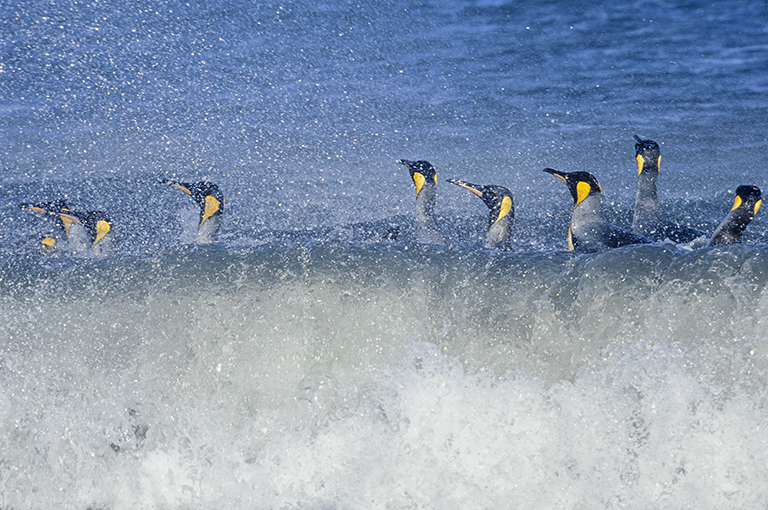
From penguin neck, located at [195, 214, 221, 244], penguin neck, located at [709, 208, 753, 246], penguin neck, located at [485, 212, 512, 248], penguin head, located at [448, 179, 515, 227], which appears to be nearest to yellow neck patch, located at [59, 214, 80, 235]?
penguin neck, located at [195, 214, 221, 244]

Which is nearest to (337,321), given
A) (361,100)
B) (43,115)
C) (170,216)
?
(170,216)

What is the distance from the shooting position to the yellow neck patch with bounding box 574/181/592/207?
439 cm

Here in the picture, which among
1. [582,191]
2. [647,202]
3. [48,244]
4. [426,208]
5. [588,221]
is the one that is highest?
[582,191]

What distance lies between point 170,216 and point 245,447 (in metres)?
4.26

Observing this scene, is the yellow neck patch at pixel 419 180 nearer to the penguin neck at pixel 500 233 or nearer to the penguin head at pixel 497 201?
the penguin head at pixel 497 201

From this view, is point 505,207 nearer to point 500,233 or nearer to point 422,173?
point 500,233

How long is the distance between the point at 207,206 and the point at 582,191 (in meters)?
3.11

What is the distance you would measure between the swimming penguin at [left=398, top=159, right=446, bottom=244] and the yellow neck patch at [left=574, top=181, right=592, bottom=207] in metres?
1.13

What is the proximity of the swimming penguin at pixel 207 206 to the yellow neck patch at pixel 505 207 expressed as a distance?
2420 millimetres

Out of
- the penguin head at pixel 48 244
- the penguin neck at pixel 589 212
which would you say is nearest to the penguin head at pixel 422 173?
the penguin neck at pixel 589 212

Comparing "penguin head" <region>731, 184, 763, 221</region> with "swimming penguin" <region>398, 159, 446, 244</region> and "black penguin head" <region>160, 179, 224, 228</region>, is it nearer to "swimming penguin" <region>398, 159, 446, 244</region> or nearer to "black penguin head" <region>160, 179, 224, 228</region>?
"swimming penguin" <region>398, 159, 446, 244</region>

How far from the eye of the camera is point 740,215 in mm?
3727

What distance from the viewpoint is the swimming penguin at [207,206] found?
5.23 meters

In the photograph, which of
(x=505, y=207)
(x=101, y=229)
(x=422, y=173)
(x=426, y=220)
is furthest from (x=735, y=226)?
(x=101, y=229)
